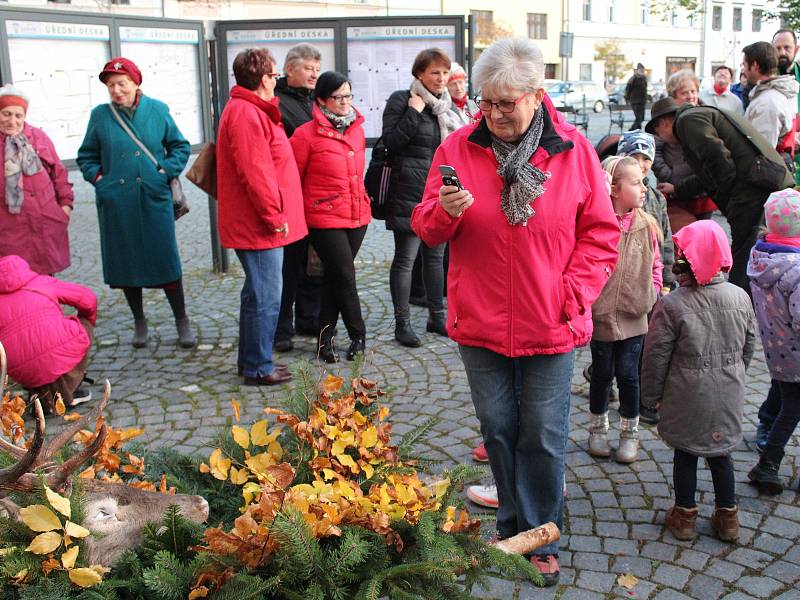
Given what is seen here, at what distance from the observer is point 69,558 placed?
2111mm

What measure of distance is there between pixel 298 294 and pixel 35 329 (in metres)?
2.37

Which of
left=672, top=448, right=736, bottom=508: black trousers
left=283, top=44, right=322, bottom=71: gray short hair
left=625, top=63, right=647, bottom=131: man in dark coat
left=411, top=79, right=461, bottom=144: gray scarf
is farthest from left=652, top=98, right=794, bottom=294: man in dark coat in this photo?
left=625, top=63, right=647, bottom=131: man in dark coat

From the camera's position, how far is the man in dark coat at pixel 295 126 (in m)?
6.62

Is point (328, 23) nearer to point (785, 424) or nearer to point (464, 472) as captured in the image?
point (785, 424)

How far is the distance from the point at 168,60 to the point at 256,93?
3189mm

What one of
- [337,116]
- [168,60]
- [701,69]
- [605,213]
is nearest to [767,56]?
[337,116]

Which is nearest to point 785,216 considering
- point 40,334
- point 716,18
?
point 40,334

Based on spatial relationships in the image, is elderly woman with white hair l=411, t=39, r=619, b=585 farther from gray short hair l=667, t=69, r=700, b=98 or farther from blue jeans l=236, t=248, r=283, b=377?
gray short hair l=667, t=69, r=700, b=98

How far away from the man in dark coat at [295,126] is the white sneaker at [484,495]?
278 centimetres

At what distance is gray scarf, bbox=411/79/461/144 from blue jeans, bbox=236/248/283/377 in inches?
62.3

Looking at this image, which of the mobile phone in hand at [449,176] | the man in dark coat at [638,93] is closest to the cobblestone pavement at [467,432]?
the mobile phone in hand at [449,176]

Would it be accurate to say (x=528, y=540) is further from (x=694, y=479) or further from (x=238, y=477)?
(x=694, y=479)

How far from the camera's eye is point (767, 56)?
711cm

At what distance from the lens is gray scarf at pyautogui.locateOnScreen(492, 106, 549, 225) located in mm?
3219
